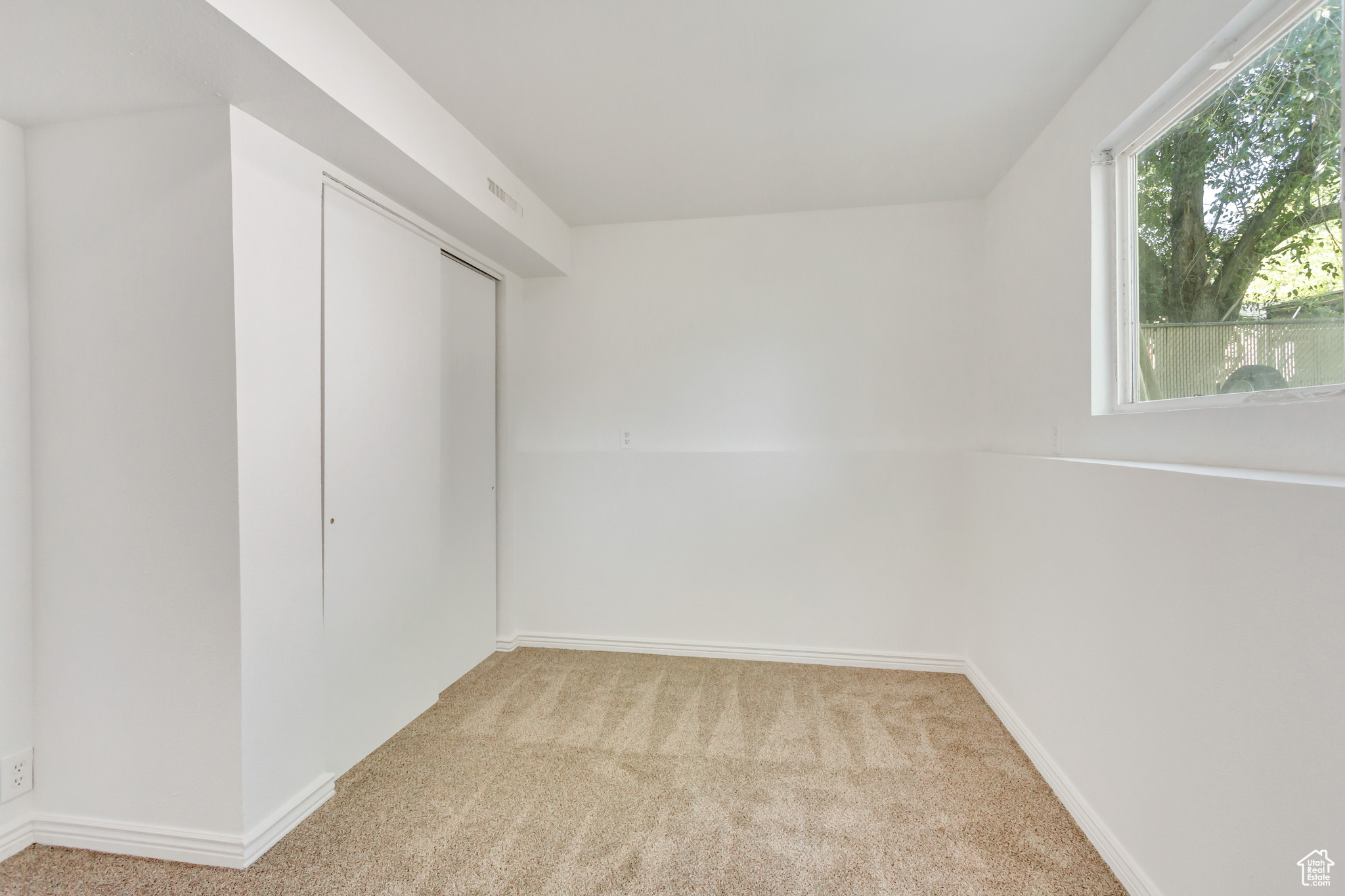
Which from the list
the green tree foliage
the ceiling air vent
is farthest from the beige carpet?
the ceiling air vent

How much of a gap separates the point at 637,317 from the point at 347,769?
264 centimetres

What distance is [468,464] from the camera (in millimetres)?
3279

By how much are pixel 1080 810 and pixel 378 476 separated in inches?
109

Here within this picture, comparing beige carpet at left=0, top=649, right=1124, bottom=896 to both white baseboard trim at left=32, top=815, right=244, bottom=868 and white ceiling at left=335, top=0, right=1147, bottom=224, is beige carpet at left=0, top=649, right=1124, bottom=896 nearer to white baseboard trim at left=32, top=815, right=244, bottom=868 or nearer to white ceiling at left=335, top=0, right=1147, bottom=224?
white baseboard trim at left=32, top=815, right=244, bottom=868

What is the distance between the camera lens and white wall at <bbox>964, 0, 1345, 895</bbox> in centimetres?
115

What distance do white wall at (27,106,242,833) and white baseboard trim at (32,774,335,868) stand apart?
29 mm

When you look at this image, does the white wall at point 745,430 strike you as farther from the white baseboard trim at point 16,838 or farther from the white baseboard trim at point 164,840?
the white baseboard trim at point 16,838

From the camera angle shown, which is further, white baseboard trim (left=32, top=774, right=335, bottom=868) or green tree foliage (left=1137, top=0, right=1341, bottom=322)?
white baseboard trim (left=32, top=774, right=335, bottom=868)

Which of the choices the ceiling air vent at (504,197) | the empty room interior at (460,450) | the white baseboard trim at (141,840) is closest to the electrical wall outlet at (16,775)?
the empty room interior at (460,450)

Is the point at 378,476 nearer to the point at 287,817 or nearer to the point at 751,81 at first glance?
the point at 287,817

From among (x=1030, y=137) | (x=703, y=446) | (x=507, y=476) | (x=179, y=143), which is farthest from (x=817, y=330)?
(x=179, y=143)

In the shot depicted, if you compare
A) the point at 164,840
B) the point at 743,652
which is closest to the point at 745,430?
the point at 743,652

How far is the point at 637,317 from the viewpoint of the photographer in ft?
12.0

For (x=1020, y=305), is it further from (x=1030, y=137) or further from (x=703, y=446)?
(x=703, y=446)
